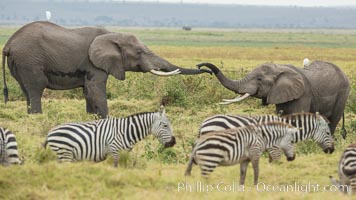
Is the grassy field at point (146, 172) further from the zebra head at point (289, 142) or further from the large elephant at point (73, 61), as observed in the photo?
the large elephant at point (73, 61)

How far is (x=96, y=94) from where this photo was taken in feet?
57.7

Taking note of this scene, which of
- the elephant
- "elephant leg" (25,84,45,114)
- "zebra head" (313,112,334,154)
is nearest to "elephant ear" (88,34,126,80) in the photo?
"elephant leg" (25,84,45,114)

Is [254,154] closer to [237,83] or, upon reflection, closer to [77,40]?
[237,83]

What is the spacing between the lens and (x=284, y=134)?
11.6 metres

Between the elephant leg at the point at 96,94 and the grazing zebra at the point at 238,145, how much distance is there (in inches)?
263

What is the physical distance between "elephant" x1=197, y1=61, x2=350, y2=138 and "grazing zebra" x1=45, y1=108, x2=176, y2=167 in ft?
12.4

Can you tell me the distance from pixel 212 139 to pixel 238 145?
1.21 feet

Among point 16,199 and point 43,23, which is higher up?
point 43,23

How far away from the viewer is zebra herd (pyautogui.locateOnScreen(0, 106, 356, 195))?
1059 cm

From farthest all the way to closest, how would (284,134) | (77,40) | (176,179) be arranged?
1. (77,40)
2. (284,134)
3. (176,179)

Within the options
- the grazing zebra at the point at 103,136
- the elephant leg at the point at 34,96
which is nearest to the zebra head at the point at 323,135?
the grazing zebra at the point at 103,136

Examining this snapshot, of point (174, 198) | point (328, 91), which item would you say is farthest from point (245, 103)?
point (174, 198)

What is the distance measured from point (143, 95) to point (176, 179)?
10.5m

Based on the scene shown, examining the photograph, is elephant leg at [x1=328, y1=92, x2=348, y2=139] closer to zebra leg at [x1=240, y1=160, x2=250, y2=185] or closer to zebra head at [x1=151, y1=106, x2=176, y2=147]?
zebra head at [x1=151, y1=106, x2=176, y2=147]
